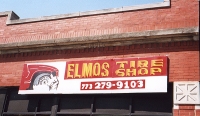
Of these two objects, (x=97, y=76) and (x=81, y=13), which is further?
(x=81, y=13)

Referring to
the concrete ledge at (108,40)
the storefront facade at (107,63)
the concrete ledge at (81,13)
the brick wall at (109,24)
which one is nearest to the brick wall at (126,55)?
the storefront facade at (107,63)

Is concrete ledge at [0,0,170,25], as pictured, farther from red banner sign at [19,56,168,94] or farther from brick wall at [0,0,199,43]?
red banner sign at [19,56,168,94]

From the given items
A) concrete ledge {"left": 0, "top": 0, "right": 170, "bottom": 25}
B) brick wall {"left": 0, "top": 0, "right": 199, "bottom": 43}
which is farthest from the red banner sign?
concrete ledge {"left": 0, "top": 0, "right": 170, "bottom": 25}

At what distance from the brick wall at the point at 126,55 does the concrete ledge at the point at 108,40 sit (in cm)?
13

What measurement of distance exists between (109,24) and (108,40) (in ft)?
2.23

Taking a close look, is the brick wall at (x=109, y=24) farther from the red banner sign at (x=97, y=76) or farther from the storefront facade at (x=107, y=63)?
the red banner sign at (x=97, y=76)

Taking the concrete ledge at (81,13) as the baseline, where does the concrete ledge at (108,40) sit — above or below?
below

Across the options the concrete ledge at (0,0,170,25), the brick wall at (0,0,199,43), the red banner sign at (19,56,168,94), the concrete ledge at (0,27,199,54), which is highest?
the concrete ledge at (0,0,170,25)

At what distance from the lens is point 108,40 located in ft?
23.9

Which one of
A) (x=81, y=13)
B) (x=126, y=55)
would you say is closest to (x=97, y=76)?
A: (x=126, y=55)

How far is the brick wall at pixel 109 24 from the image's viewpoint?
23.0ft

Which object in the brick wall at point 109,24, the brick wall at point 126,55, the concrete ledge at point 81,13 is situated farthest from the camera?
the concrete ledge at point 81,13

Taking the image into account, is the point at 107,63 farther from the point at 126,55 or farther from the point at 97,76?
the point at 126,55

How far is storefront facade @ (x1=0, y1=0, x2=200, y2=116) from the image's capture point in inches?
256
